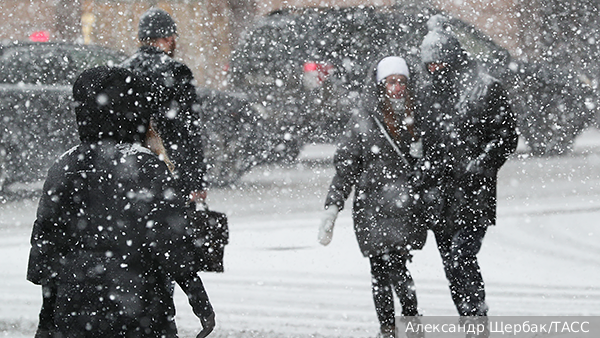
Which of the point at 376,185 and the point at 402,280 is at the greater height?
the point at 376,185

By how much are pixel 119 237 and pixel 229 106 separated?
6859 millimetres

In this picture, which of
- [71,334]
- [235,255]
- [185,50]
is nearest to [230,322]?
[235,255]

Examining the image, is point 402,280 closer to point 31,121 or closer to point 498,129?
point 498,129

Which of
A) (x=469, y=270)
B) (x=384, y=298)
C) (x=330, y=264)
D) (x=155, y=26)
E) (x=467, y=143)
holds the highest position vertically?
(x=155, y=26)

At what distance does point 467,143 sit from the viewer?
16.4 ft

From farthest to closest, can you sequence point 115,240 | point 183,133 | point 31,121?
point 31,121 → point 183,133 → point 115,240

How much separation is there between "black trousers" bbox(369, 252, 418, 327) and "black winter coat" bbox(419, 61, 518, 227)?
0.94ft

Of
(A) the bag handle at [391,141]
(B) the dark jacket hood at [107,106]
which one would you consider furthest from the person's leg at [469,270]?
(B) the dark jacket hood at [107,106]

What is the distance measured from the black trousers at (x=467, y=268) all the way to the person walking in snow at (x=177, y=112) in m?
1.21

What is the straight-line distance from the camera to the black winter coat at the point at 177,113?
15.8ft

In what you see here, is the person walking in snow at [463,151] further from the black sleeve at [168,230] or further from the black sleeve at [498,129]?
the black sleeve at [168,230]

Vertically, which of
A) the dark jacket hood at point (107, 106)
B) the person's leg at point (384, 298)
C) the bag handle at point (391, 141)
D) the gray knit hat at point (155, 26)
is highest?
the gray knit hat at point (155, 26)

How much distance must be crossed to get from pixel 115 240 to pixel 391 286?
2211 mm

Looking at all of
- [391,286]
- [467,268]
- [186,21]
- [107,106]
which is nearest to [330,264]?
[391,286]
